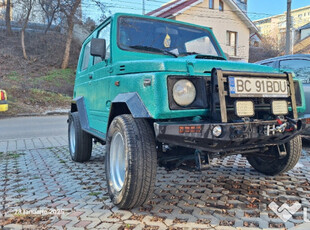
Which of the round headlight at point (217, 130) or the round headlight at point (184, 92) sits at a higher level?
the round headlight at point (184, 92)

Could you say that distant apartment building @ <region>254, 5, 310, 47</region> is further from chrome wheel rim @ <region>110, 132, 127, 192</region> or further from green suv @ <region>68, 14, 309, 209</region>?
chrome wheel rim @ <region>110, 132, 127, 192</region>

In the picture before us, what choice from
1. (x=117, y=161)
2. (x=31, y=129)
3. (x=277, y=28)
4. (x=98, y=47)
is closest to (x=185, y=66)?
(x=117, y=161)

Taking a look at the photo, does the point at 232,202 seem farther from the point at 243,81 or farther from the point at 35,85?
the point at 35,85

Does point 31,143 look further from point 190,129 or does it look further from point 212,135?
point 212,135

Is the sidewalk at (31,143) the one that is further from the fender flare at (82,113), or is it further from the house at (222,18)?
the house at (222,18)

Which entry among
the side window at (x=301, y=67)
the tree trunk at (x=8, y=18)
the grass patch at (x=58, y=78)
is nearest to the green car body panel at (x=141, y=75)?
the side window at (x=301, y=67)

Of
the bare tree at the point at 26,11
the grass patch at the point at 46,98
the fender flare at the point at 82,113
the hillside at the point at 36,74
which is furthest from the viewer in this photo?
the bare tree at the point at 26,11

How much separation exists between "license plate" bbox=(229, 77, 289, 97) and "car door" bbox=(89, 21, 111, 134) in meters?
1.57

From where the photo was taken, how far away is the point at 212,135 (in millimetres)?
2479

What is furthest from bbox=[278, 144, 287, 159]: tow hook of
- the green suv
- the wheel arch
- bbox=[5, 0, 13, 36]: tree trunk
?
bbox=[5, 0, 13, 36]: tree trunk

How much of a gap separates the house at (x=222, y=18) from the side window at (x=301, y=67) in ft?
62.4

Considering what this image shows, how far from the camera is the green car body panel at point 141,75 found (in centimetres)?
255

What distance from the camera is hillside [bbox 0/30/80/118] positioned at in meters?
15.2

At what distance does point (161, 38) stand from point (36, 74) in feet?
57.0
